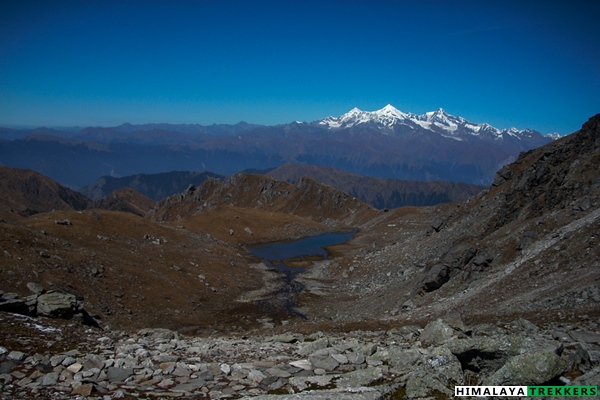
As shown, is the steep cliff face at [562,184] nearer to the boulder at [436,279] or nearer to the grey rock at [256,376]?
Answer: the boulder at [436,279]

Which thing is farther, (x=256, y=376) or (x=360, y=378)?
(x=256, y=376)

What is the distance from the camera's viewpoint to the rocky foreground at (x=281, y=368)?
10.9 meters

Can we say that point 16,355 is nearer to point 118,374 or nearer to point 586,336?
point 118,374

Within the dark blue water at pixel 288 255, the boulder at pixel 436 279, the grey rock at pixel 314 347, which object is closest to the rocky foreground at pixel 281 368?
the grey rock at pixel 314 347

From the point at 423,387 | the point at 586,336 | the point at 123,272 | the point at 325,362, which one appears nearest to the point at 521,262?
the point at 586,336

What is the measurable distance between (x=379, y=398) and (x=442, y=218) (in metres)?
76.0

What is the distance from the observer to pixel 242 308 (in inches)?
2186

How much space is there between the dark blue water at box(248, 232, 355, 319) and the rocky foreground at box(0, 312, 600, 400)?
130 ft

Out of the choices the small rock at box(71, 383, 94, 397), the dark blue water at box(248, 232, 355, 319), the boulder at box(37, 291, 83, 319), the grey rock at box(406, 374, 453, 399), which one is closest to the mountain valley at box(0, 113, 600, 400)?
the grey rock at box(406, 374, 453, 399)

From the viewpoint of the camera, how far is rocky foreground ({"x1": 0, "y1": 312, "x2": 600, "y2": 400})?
10.9 meters

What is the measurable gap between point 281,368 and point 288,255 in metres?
95.8

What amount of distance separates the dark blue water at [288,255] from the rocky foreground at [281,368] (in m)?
39.5

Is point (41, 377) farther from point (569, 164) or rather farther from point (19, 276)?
point (569, 164)

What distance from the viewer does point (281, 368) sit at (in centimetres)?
1418
